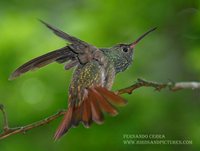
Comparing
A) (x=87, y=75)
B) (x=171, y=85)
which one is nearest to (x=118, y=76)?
(x=87, y=75)

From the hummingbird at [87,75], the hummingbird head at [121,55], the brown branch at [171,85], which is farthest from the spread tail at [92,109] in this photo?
the hummingbird head at [121,55]

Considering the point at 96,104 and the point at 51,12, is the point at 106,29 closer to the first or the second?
the point at 51,12

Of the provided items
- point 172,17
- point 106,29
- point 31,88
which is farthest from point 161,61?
point 31,88

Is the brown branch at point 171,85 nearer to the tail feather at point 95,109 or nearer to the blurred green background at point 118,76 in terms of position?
the tail feather at point 95,109

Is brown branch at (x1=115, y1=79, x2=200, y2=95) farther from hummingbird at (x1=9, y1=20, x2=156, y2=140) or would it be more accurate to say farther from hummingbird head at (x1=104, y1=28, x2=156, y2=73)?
hummingbird head at (x1=104, y1=28, x2=156, y2=73)

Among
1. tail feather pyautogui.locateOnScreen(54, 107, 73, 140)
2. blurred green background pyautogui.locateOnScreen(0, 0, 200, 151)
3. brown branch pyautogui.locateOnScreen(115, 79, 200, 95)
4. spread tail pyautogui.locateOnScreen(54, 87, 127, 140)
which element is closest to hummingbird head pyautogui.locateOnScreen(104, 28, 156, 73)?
spread tail pyautogui.locateOnScreen(54, 87, 127, 140)
